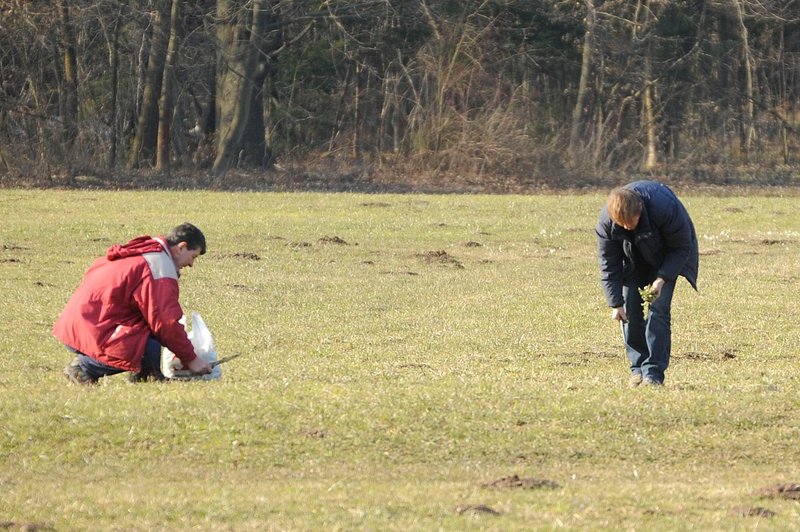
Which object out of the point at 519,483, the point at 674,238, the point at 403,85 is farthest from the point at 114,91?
the point at 519,483

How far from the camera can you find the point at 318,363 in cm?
1258

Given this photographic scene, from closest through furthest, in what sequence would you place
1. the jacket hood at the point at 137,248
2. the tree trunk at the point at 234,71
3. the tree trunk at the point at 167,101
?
the jacket hood at the point at 137,248 < the tree trunk at the point at 167,101 < the tree trunk at the point at 234,71

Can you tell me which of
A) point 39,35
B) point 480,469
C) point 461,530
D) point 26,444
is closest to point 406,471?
point 480,469

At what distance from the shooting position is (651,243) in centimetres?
1034

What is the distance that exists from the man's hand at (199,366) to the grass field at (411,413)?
0.35 feet

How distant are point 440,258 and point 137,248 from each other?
12965 millimetres

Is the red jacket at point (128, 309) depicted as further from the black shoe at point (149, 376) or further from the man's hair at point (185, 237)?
the black shoe at point (149, 376)

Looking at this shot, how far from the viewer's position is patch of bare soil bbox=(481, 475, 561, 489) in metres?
7.79

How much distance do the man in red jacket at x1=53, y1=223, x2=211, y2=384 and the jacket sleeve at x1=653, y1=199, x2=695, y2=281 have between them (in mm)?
3299

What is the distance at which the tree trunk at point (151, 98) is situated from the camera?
37.8 meters

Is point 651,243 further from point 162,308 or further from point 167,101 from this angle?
point 167,101

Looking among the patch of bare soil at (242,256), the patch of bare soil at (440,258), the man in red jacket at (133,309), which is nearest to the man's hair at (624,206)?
the man in red jacket at (133,309)

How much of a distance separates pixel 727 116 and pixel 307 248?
94.2 ft

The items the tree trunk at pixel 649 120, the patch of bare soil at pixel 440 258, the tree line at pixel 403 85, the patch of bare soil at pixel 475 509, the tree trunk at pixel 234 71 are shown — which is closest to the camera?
the patch of bare soil at pixel 475 509
